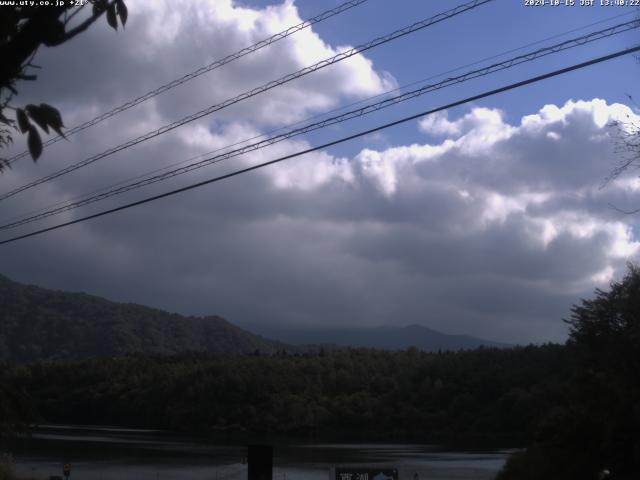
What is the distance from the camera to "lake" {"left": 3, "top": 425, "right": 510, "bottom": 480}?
47875mm

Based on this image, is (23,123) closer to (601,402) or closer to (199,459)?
(601,402)

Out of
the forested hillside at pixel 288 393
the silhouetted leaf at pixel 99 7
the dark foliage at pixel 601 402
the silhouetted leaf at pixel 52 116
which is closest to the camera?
the silhouetted leaf at pixel 52 116

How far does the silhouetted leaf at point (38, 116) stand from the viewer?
13.1 ft

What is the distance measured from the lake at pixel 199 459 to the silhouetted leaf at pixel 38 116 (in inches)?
1353

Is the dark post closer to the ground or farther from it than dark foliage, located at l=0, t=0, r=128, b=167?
closer to the ground

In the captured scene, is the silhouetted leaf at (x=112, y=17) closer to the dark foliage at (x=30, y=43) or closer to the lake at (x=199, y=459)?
the dark foliage at (x=30, y=43)

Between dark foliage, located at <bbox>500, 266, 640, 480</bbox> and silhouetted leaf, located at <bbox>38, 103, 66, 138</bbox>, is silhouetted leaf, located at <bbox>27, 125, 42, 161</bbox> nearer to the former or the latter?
silhouetted leaf, located at <bbox>38, 103, 66, 138</bbox>

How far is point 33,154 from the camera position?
4020 mm

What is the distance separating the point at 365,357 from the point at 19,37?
4482 inches

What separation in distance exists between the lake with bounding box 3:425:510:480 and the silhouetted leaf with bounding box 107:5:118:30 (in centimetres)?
3407

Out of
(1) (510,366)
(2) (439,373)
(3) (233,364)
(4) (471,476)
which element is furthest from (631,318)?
(3) (233,364)

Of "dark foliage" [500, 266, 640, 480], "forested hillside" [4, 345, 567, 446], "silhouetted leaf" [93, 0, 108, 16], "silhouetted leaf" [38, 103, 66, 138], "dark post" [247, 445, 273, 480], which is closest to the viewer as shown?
"silhouetted leaf" [38, 103, 66, 138]

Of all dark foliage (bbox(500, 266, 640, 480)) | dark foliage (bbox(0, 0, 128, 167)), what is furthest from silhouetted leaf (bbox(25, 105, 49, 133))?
dark foliage (bbox(500, 266, 640, 480))

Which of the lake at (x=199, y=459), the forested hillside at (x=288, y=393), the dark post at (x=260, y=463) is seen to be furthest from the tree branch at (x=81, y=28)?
the forested hillside at (x=288, y=393)
